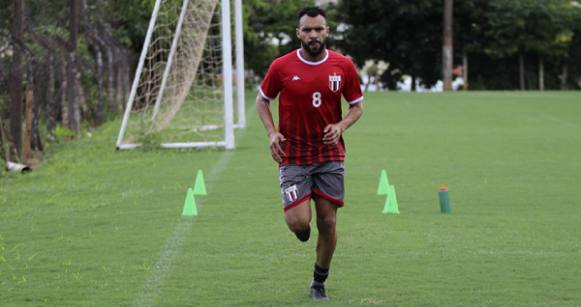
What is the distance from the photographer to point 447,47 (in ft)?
187

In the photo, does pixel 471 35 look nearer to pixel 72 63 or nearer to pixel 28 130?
pixel 72 63

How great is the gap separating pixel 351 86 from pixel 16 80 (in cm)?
1186

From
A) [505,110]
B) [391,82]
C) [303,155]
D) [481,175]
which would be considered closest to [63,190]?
[481,175]

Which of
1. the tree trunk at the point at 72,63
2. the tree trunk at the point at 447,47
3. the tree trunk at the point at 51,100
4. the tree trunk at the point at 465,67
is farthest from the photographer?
the tree trunk at the point at 465,67

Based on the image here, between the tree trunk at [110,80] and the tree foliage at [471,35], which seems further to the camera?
the tree foliage at [471,35]

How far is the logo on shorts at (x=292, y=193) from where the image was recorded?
8438 millimetres

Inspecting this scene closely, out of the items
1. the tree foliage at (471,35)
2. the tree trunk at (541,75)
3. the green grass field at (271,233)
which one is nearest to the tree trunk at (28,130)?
the green grass field at (271,233)

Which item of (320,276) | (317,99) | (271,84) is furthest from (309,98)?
(320,276)

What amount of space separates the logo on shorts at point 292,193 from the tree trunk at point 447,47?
48.7 meters

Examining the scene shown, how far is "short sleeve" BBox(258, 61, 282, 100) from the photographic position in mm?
8430

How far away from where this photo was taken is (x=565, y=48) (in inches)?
2231

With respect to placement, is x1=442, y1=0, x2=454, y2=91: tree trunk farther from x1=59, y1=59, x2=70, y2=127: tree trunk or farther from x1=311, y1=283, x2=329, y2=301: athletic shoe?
x1=311, y1=283, x2=329, y2=301: athletic shoe

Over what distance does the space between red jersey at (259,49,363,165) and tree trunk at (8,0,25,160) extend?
11415 mm

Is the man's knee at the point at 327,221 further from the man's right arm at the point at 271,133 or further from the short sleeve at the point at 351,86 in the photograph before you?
the short sleeve at the point at 351,86
